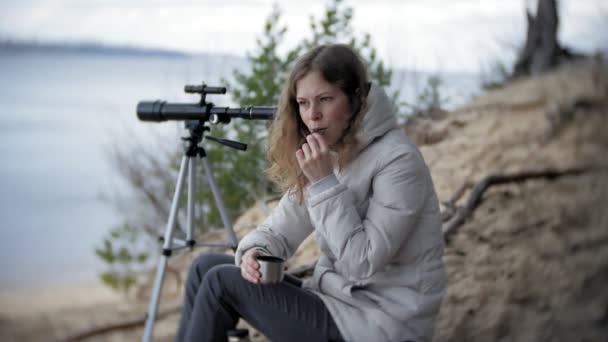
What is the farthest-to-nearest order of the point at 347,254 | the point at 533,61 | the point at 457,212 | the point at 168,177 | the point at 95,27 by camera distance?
the point at 95,27 → the point at 168,177 → the point at 533,61 → the point at 457,212 → the point at 347,254

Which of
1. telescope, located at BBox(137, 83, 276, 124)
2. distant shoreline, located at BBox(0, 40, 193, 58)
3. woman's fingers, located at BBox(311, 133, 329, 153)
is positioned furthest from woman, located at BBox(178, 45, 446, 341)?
distant shoreline, located at BBox(0, 40, 193, 58)

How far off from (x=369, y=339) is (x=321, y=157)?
486mm

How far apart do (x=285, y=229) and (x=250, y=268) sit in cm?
23

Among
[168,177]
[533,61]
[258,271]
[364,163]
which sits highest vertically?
[533,61]

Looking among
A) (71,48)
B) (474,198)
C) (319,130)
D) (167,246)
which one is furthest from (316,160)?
(71,48)

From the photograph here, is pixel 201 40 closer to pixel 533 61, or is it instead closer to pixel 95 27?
pixel 533 61

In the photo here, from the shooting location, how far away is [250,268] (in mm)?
1648

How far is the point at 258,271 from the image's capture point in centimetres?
164

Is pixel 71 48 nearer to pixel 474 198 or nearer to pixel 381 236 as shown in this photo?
pixel 474 198

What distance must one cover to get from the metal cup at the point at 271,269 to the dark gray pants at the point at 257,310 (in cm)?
5

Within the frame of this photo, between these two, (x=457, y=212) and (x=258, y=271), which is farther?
(x=457, y=212)

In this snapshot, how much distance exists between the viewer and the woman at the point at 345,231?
5.00ft

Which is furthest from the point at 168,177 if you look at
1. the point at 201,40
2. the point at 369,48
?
the point at 369,48

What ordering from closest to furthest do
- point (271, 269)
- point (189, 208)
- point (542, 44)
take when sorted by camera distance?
point (271, 269)
point (189, 208)
point (542, 44)
